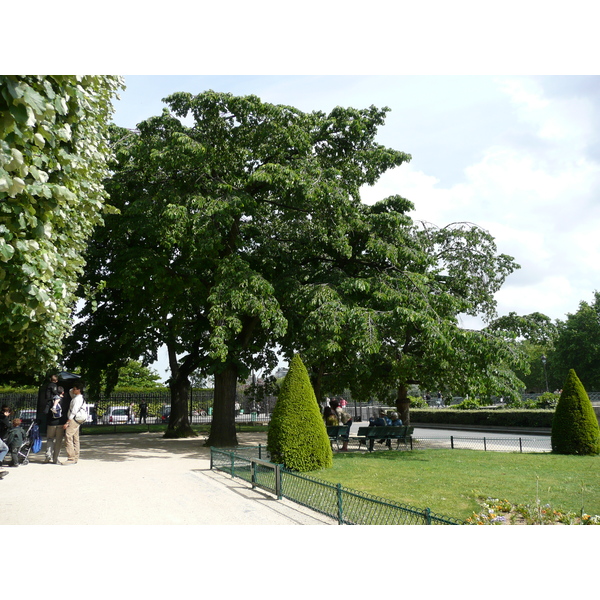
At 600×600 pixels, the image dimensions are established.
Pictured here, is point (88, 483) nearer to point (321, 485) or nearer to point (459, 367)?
point (321, 485)

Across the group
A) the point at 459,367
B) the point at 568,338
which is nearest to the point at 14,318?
the point at 459,367

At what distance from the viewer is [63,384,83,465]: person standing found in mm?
13320

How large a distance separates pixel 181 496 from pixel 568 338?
58.3 m

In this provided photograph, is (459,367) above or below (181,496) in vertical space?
above

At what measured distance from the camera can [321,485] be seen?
7.73 meters

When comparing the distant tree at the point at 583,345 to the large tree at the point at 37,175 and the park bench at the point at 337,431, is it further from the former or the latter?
the large tree at the point at 37,175

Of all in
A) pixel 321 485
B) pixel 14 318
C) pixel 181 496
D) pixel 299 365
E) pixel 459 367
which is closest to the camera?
pixel 14 318

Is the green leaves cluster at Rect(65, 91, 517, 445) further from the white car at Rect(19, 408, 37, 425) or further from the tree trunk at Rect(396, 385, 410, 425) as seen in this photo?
the white car at Rect(19, 408, 37, 425)

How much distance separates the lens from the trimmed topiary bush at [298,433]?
39.0 feet

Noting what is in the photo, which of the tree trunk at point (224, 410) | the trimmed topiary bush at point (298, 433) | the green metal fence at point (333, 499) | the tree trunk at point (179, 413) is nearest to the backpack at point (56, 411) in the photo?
the green metal fence at point (333, 499)

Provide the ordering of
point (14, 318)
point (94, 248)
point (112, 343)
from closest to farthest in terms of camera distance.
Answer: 1. point (14, 318)
2. point (94, 248)
3. point (112, 343)

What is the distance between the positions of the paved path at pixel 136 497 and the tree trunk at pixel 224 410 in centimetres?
352

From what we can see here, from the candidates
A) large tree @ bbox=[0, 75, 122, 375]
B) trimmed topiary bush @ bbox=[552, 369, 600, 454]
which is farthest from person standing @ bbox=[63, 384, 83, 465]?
trimmed topiary bush @ bbox=[552, 369, 600, 454]

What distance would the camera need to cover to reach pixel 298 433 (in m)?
12.0
